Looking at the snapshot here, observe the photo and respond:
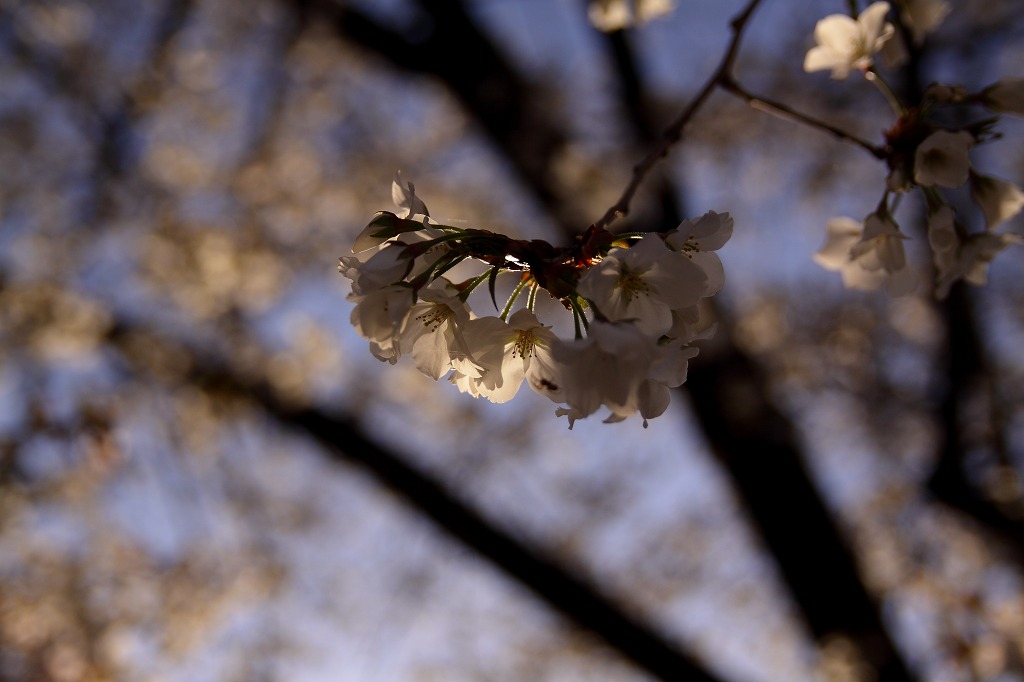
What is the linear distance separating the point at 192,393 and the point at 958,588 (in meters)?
4.98

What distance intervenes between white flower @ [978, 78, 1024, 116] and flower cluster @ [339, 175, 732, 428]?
1.91ft

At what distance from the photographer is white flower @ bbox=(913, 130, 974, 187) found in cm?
95

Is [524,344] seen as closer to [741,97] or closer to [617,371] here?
[617,371]

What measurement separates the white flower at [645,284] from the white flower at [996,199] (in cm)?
64

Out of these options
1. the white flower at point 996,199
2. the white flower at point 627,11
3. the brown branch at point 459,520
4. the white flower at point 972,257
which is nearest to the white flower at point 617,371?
the white flower at point 972,257

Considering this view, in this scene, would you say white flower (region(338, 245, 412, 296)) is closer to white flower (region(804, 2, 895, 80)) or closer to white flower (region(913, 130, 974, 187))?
white flower (region(913, 130, 974, 187))

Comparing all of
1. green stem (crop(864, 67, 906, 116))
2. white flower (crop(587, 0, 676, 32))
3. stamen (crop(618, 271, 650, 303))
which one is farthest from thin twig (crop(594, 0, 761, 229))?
white flower (crop(587, 0, 676, 32))

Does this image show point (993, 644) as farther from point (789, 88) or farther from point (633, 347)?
point (633, 347)

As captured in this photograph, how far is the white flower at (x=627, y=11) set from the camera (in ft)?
5.97

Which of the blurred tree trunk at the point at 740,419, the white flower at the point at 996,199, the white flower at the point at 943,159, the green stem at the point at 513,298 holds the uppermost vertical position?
the blurred tree trunk at the point at 740,419

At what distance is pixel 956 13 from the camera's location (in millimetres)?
4227

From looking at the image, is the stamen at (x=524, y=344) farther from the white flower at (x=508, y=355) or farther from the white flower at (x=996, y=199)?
the white flower at (x=996, y=199)

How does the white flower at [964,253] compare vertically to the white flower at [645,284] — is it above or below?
above

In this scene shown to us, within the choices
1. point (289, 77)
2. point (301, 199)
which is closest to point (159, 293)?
point (301, 199)
